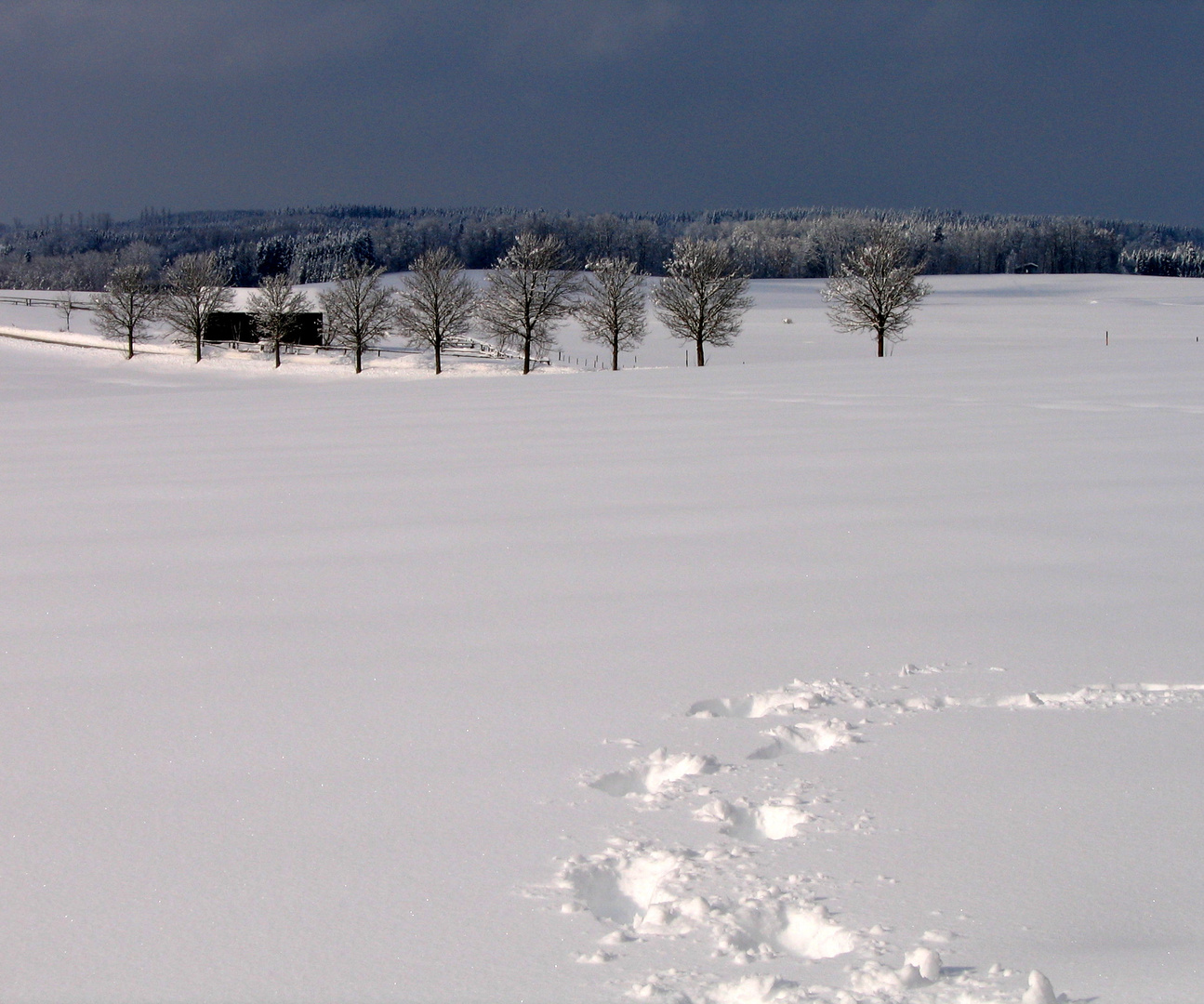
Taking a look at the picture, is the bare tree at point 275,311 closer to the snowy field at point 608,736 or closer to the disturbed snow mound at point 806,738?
the snowy field at point 608,736

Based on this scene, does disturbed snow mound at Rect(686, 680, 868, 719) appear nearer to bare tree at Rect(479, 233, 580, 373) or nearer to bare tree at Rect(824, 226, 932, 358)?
bare tree at Rect(824, 226, 932, 358)

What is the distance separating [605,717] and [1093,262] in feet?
515

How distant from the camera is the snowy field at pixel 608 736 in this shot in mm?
3170

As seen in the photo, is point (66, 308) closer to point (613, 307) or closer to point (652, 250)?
point (613, 307)

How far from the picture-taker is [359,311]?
56031mm

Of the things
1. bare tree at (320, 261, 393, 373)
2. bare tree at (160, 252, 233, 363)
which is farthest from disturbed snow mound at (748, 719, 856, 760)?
bare tree at (160, 252, 233, 363)

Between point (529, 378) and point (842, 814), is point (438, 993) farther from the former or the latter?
point (529, 378)

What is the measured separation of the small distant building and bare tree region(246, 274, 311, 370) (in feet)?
5.37

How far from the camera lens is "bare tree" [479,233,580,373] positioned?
51.0 metres

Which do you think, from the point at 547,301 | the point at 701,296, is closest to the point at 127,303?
the point at 547,301

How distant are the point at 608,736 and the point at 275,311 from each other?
192 feet

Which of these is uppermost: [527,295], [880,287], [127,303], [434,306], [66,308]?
[66,308]

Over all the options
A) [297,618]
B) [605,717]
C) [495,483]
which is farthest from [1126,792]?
[495,483]

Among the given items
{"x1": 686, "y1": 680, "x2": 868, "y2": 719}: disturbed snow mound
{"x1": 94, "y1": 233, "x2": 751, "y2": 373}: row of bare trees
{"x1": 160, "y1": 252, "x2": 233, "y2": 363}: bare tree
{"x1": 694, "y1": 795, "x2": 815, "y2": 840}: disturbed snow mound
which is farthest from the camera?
{"x1": 160, "y1": 252, "x2": 233, "y2": 363}: bare tree
